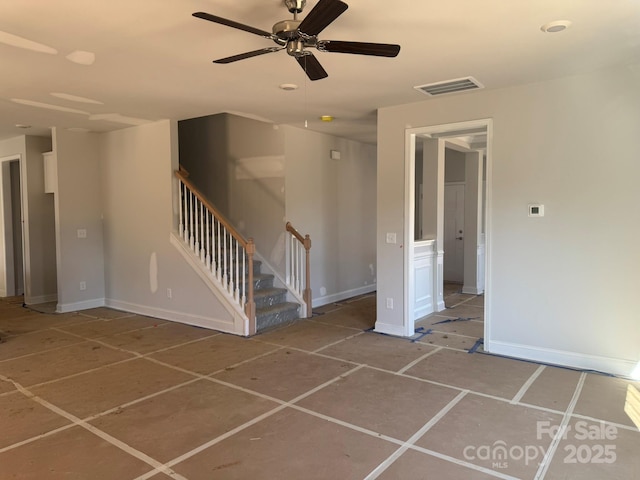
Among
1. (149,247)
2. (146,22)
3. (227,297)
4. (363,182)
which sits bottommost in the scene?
(227,297)

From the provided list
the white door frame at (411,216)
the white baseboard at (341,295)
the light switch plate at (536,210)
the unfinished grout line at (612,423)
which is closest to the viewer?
the unfinished grout line at (612,423)

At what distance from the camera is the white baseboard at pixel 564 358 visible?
363cm

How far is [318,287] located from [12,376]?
385 cm

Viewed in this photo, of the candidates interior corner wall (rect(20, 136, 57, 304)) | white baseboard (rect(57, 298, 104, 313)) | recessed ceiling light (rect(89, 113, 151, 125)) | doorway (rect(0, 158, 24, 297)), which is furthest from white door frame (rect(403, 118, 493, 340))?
doorway (rect(0, 158, 24, 297))

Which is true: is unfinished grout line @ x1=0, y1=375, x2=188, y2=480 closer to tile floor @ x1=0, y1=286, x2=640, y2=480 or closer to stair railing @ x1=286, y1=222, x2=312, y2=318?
tile floor @ x1=0, y1=286, x2=640, y2=480

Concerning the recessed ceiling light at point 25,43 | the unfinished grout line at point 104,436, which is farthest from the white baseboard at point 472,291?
the recessed ceiling light at point 25,43

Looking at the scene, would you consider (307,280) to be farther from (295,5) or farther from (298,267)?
(295,5)

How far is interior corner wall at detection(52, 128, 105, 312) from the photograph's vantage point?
6141 mm

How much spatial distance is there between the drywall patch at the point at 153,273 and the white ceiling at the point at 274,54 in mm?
1997

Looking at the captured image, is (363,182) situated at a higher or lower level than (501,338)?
higher

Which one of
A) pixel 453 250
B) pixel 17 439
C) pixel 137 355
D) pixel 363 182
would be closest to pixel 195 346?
pixel 137 355

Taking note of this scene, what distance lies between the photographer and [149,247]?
5945 mm

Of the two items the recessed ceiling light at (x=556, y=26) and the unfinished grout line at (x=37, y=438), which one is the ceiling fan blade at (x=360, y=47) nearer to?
the recessed ceiling light at (x=556, y=26)

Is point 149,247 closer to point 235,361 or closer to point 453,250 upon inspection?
point 235,361
